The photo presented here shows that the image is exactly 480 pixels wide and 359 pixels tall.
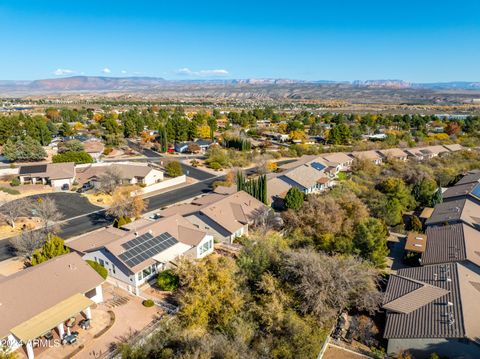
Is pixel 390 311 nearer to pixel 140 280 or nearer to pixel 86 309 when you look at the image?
pixel 140 280

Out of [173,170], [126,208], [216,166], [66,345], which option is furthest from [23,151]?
[66,345]

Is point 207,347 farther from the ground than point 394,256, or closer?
farther from the ground

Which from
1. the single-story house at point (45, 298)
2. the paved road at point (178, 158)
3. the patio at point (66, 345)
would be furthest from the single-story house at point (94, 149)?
the patio at point (66, 345)

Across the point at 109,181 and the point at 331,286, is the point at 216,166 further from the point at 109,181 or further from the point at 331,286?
the point at 331,286

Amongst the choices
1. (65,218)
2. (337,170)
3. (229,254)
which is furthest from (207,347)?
(337,170)

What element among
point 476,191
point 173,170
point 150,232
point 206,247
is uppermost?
point 150,232

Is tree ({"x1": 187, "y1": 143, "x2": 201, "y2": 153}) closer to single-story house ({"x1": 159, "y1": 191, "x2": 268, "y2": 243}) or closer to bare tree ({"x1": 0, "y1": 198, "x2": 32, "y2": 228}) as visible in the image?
single-story house ({"x1": 159, "y1": 191, "x2": 268, "y2": 243})

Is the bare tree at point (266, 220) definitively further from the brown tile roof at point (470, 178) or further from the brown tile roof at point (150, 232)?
the brown tile roof at point (470, 178)
